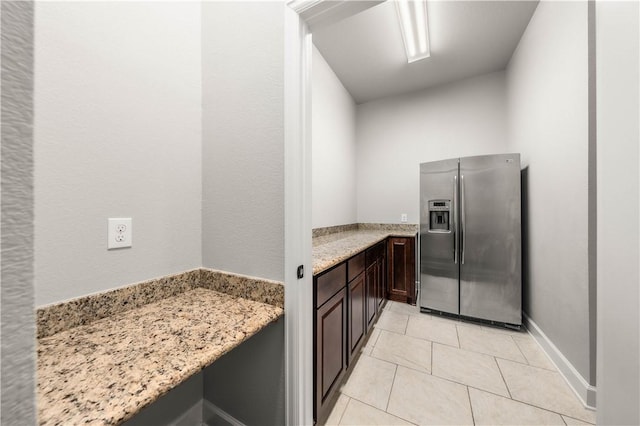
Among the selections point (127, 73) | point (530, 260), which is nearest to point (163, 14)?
point (127, 73)

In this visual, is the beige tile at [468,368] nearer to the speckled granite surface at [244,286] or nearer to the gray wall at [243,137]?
the speckled granite surface at [244,286]

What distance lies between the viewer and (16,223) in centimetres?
22

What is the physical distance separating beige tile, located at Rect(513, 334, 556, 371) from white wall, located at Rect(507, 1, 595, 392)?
157mm

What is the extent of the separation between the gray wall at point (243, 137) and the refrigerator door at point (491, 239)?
2.21m

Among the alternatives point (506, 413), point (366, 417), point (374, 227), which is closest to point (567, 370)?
point (506, 413)

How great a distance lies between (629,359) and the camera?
23.8 inches

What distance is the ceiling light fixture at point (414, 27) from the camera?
1932 millimetres

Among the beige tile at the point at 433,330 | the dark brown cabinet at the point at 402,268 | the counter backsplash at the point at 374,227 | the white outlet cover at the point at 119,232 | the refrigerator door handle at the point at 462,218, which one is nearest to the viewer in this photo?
the white outlet cover at the point at 119,232

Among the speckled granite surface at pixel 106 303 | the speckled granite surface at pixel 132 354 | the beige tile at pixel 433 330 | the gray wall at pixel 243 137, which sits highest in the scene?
the gray wall at pixel 243 137

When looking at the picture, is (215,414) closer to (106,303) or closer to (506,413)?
(106,303)

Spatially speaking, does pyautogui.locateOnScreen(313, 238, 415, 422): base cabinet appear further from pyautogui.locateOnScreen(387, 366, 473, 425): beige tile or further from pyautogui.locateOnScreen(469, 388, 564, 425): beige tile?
pyautogui.locateOnScreen(469, 388, 564, 425): beige tile

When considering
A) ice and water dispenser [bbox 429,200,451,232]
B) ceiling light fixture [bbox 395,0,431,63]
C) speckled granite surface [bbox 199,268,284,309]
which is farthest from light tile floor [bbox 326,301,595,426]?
ceiling light fixture [bbox 395,0,431,63]

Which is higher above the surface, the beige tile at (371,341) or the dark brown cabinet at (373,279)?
the dark brown cabinet at (373,279)

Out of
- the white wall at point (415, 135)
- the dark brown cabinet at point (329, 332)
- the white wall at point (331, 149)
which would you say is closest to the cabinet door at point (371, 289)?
the dark brown cabinet at point (329, 332)
